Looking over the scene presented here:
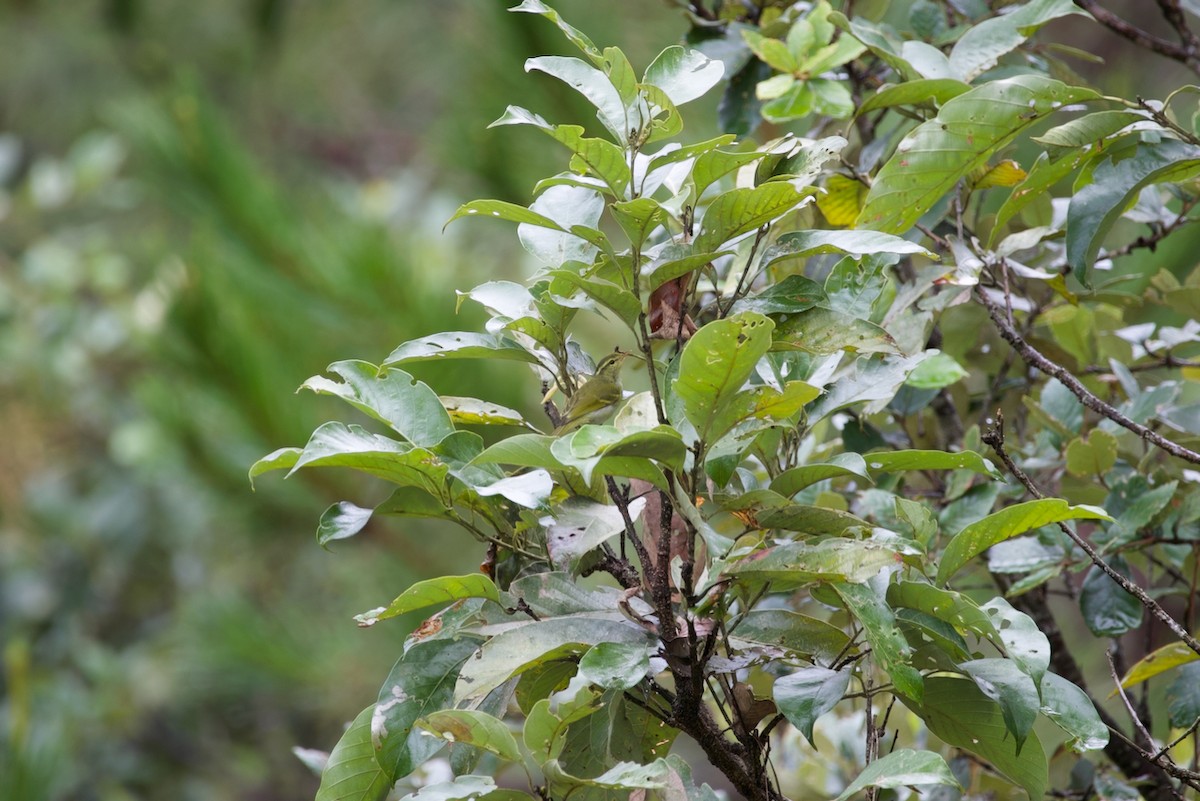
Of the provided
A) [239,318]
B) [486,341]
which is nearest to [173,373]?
[239,318]

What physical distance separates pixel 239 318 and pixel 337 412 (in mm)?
244

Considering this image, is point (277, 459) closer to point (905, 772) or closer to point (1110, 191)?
point (905, 772)

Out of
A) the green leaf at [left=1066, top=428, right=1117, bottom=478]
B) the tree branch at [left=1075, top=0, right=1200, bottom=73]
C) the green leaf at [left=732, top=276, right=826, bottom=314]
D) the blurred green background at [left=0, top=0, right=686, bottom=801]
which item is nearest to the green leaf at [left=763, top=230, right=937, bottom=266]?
the green leaf at [left=732, top=276, right=826, bottom=314]

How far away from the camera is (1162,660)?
1.63 feet

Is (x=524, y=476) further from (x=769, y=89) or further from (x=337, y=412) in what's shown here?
(x=337, y=412)

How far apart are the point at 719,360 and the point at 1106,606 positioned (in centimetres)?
29

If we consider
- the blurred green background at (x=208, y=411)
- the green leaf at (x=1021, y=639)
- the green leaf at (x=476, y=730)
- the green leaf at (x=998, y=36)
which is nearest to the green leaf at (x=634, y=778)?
the green leaf at (x=476, y=730)

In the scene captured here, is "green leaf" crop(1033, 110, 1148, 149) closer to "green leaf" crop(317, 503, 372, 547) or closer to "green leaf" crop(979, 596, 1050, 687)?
"green leaf" crop(979, 596, 1050, 687)

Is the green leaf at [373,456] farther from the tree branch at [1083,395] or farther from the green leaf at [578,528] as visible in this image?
the tree branch at [1083,395]

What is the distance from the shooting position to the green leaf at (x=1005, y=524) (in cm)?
37

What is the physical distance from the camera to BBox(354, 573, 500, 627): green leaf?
372 millimetres

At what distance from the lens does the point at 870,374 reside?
43 cm

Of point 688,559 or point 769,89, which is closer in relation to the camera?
point 688,559

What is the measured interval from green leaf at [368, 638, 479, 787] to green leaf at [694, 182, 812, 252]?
0.55ft
